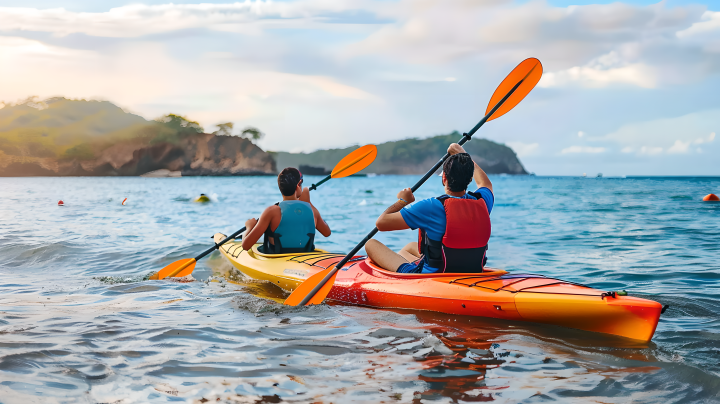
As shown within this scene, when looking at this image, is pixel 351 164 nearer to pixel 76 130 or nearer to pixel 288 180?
pixel 288 180

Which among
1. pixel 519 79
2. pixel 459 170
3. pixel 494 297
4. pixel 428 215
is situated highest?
pixel 519 79

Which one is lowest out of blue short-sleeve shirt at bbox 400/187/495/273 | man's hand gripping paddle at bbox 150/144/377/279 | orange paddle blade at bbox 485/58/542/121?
blue short-sleeve shirt at bbox 400/187/495/273

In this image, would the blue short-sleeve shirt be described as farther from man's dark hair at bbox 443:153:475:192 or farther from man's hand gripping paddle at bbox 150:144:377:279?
man's hand gripping paddle at bbox 150:144:377:279

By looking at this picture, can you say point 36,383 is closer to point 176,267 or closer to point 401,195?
point 401,195

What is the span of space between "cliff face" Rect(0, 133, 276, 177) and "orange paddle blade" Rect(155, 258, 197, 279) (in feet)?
313

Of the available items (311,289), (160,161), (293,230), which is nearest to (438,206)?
(311,289)

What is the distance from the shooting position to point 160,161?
9506 centimetres

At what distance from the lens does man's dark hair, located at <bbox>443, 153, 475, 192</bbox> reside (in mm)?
3840

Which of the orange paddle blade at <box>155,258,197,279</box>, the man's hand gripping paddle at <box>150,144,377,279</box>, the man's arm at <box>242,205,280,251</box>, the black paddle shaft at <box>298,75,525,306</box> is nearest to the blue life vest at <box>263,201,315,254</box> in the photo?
the man's arm at <box>242,205,280,251</box>

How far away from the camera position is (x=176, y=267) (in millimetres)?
6531

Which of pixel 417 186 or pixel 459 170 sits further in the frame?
pixel 417 186

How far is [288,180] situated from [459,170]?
228 centimetres

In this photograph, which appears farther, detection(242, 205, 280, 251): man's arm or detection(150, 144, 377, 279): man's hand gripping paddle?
detection(150, 144, 377, 279): man's hand gripping paddle

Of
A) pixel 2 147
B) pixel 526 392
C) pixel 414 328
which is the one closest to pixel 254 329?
pixel 414 328
